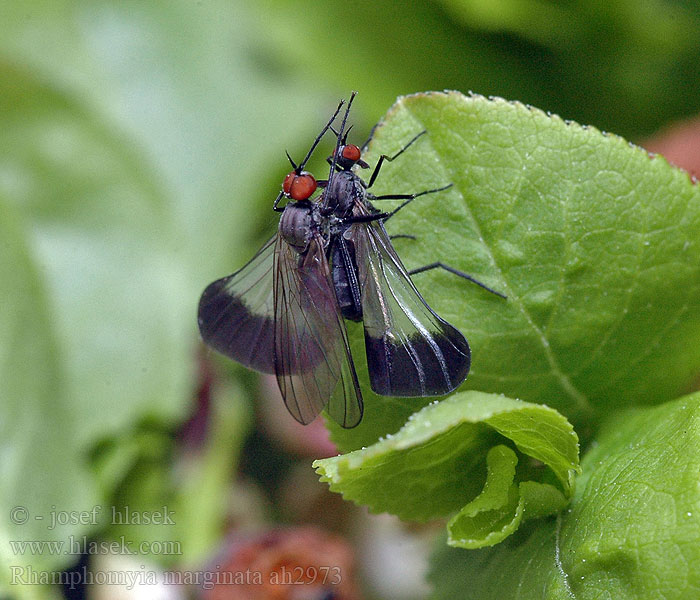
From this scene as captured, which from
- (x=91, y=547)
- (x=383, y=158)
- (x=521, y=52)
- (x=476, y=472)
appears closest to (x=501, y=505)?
(x=476, y=472)

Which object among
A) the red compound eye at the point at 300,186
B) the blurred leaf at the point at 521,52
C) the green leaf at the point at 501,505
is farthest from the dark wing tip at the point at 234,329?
the blurred leaf at the point at 521,52

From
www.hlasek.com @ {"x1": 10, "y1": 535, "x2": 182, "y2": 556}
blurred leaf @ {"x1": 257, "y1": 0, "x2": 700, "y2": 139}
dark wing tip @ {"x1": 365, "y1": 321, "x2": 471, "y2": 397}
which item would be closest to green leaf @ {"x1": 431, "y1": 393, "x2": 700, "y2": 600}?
dark wing tip @ {"x1": 365, "y1": 321, "x2": 471, "y2": 397}

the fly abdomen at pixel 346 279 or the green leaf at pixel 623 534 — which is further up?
the fly abdomen at pixel 346 279

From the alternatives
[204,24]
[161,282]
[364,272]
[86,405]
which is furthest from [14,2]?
[364,272]

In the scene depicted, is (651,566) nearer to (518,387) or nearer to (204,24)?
(518,387)

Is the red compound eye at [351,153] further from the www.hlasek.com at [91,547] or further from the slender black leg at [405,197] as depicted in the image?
the www.hlasek.com at [91,547]
